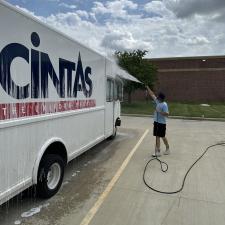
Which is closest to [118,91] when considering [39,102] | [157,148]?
[157,148]

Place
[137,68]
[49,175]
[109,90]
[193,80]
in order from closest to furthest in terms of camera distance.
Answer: [49,175] < [109,90] < [137,68] < [193,80]

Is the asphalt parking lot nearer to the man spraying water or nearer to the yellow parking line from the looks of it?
the yellow parking line

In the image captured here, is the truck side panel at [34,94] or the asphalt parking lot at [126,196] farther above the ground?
the truck side panel at [34,94]

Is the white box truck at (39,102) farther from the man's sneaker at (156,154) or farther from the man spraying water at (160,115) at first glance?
the man's sneaker at (156,154)

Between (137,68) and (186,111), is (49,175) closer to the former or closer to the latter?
(186,111)

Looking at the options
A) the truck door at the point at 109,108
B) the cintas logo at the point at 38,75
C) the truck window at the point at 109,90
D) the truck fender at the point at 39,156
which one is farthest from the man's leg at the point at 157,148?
the truck fender at the point at 39,156

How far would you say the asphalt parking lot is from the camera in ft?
14.8

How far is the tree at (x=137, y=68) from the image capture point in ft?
92.0

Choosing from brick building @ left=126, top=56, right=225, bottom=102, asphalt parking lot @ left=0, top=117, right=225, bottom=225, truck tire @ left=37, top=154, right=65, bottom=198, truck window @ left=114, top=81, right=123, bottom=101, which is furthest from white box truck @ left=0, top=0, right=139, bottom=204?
brick building @ left=126, top=56, right=225, bottom=102

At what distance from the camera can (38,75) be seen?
4.65 m

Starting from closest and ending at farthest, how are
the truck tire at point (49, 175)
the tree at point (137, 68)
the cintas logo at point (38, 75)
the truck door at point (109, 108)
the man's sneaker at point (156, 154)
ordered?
the cintas logo at point (38, 75) < the truck tire at point (49, 175) < the man's sneaker at point (156, 154) < the truck door at point (109, 108) < the tree at point (137, 68)

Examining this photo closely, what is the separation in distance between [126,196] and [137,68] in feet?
77.3

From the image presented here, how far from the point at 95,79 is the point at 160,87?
120ft

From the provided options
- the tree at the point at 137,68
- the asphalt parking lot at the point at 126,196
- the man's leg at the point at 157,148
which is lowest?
the asphalt parking lot at the point at 126,196
